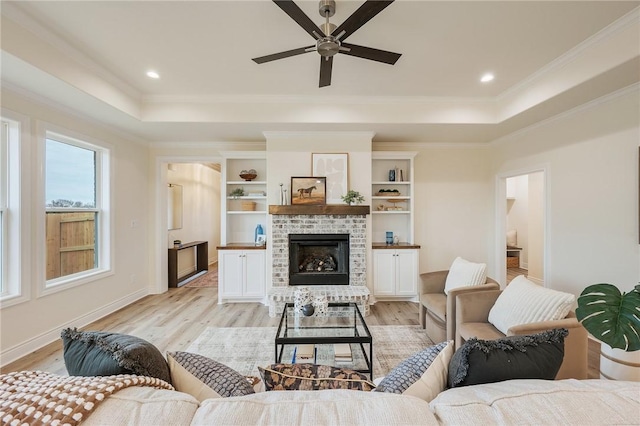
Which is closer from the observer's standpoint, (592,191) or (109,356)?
(109,356)

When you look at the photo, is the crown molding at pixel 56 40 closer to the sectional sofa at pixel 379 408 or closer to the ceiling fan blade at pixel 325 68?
the ceiling fan blade at pixel 325 68

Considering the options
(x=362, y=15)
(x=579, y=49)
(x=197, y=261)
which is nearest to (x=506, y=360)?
(x=362, y=15)

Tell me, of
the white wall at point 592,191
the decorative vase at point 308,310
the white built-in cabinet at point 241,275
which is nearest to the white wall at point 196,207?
the white built-in cabinet at point 241,275

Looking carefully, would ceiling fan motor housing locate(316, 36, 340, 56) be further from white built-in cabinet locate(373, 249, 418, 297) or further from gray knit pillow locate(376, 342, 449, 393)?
white built-in cabinet locate(373, 249, 418, 297)

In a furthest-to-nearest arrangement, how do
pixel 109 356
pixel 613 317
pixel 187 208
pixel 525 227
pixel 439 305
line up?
pixel 525 227 → pixel 187 208 → pixel 439 305 → pixel 613 317 → pixel 109 356

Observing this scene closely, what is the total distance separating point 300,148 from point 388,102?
137 cm

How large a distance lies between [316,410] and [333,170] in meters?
3.48

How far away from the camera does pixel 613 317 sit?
118 cm

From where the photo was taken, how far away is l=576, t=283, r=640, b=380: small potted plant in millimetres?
1138

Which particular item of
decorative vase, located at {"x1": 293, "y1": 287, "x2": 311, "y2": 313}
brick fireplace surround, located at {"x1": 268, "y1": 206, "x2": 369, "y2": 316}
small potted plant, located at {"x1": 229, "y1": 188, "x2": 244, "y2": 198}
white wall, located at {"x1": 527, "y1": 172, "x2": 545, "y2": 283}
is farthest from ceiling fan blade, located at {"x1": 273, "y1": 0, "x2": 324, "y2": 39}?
white wall, located at {"x1": 527, "y1": 172, "x2": 545, "y2": 283}

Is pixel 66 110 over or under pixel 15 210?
over

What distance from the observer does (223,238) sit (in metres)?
4.35

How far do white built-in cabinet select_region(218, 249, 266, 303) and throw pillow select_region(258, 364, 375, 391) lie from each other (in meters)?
3.09

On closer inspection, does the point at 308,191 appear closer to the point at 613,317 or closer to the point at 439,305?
the point at 439,305
